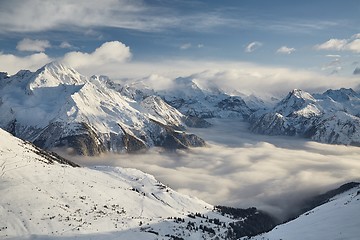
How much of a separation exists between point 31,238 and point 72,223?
2446cm

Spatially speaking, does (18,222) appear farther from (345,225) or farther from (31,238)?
(345,225)

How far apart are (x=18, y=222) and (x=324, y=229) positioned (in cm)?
12170

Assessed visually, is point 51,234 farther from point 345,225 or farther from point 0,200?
point 345,225

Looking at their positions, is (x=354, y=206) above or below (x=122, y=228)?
above

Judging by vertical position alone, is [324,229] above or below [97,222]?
above

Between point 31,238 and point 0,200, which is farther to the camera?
point 0,200

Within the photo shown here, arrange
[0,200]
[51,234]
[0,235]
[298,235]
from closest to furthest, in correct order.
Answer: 1. [298,235]
2. [0,235]
3. [51,234]
4. [0,200]

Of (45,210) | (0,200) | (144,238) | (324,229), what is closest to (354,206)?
(324,229)

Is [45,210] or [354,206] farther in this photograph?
[45,210]

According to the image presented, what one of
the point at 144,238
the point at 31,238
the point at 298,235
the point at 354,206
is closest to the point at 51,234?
the point at 31,238

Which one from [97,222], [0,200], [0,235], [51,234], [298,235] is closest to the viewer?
[298,235]

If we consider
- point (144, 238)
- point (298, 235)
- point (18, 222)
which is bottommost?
point (144, 238)

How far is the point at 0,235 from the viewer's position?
6171 inches

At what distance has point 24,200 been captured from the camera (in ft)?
614
